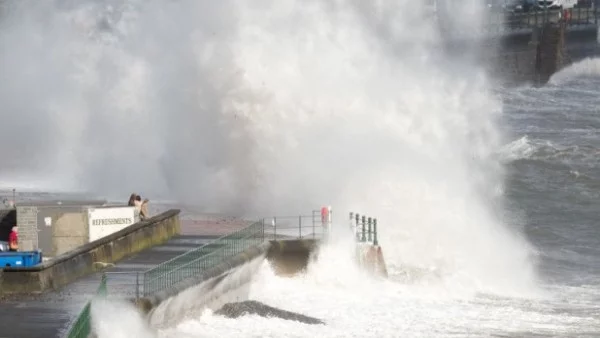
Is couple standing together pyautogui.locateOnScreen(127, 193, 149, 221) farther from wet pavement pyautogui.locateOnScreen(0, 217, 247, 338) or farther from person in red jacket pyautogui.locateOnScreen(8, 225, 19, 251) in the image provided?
person in red jacket pyautogui.locateOnScreen(8, 225, 19, 251)

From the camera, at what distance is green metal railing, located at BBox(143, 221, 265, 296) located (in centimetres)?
1994

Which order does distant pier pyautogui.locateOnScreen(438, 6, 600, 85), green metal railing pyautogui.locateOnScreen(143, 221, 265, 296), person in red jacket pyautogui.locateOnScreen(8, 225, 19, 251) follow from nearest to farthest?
green metal railing pyautogui.locateOnScreen(143, 221, 265, 296) < person in red jacket pyautogui.locateOnScreen(8, 225, 19, 251) < distant pier pyautogui.locateOnScreen(438, 6, 600, 85)

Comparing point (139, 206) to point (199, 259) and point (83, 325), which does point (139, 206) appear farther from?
point (83, 325)

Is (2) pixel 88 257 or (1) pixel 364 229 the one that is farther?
(1) pixel 364 229

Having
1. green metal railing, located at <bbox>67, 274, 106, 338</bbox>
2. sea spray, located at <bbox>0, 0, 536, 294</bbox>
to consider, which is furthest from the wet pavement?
sea spray, located at <bbox>0, 0, 536, 294</bbox>

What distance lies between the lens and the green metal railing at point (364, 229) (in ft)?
88.7

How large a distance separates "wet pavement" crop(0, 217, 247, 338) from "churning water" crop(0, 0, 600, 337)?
2.23 feet

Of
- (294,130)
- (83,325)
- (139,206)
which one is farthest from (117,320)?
(294,130)

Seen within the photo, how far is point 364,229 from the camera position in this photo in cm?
2722

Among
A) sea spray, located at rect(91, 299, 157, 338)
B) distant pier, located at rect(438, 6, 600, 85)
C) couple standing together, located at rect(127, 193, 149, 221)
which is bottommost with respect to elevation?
sea spray, located at rect(91, 299, 157, 338)

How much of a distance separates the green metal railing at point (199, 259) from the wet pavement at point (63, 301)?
24 cm

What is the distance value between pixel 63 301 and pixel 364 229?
333 inches

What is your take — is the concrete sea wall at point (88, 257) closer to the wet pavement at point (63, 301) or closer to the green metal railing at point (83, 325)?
the wet pavement at point (63, 301)

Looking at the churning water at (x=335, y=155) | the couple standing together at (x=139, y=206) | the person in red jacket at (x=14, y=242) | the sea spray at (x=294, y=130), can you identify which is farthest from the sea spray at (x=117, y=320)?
the sea spray at (x=294, y=130)
